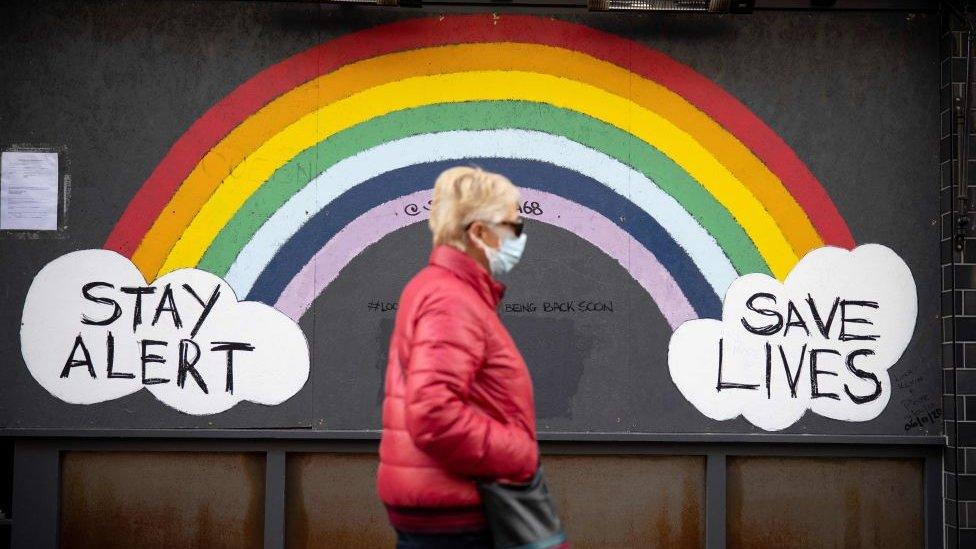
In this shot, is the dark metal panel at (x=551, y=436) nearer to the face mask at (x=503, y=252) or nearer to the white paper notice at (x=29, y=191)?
the white paper notice at (x=29, y=191)

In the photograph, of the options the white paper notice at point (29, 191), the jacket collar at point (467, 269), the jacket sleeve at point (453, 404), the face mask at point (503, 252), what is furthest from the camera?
→ the white paper notice at point (29, 191)

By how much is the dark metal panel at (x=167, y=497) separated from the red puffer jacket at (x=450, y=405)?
294 centimetres

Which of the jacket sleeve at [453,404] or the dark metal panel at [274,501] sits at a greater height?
the jacket sleeve at [453,404]

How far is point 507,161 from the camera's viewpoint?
18.6 feet

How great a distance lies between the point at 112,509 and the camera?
18.5 ft

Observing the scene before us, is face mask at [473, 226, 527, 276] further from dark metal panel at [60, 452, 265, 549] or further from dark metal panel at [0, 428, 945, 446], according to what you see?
dark metal panel at [60, 452, 265, 549]

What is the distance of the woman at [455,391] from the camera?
2.71 m

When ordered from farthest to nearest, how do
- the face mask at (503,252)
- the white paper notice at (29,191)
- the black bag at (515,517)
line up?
1. the white paper notice at (29,191)
2. the face mask at (503,252)
3. the black bag at (515,517)

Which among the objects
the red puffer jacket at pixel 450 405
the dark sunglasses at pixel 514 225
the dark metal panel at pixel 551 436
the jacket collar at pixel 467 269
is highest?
the dark sunglasses at pixel 514 225

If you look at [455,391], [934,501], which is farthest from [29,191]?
[934,501]

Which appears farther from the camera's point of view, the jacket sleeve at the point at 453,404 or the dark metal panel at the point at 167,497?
the dark metal panel at the point at 167,497

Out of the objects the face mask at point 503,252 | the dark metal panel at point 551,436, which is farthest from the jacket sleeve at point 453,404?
the dark metal panel at point 551,436

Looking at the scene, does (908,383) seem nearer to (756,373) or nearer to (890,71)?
(756,373)

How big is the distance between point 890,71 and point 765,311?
4.88 feet
